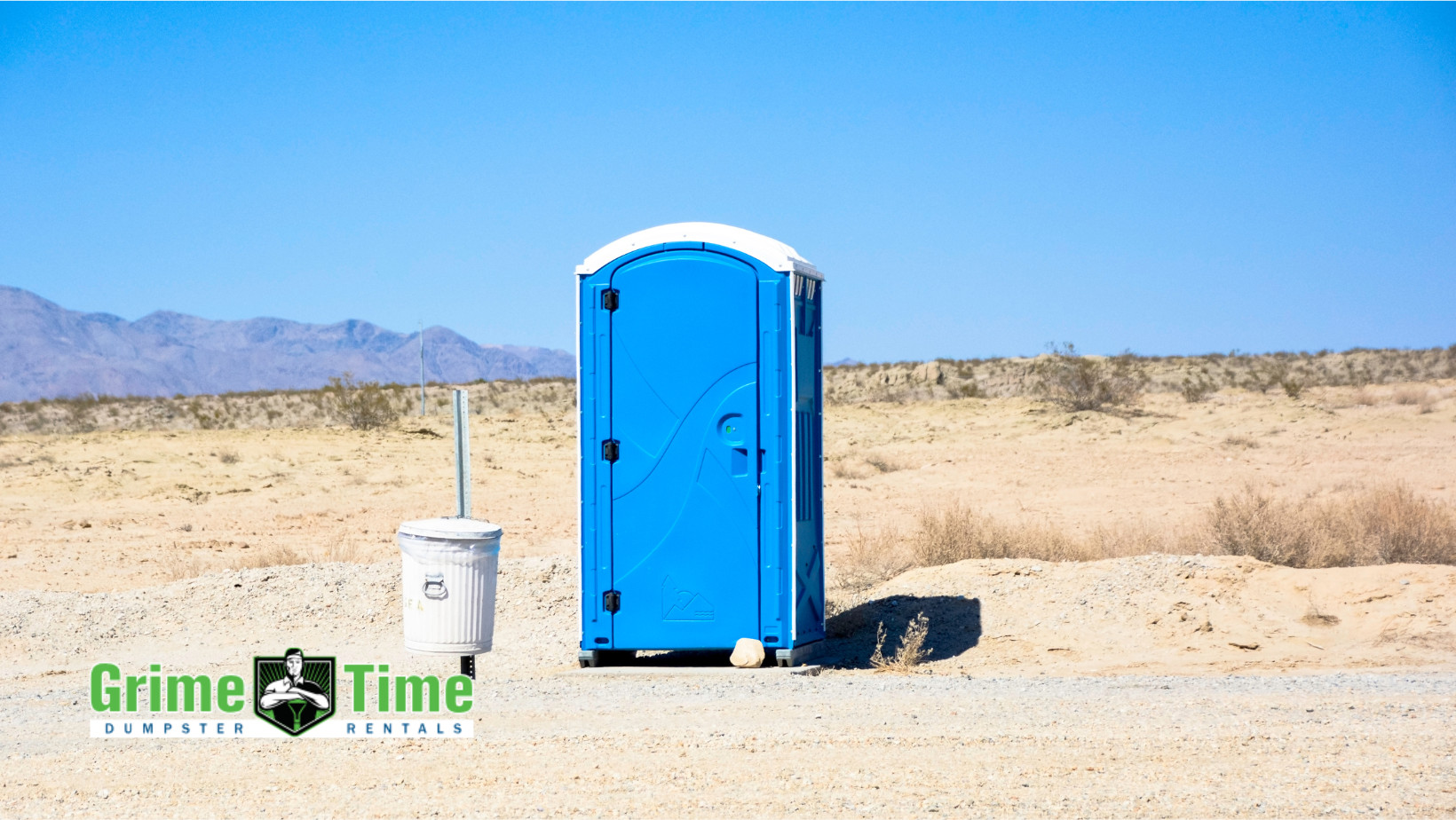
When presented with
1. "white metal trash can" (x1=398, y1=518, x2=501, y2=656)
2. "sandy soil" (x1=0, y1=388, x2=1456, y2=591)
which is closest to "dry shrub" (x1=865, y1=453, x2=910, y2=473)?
"sandy soil" (x1=0, y1=388, x2=1456, y2=591)

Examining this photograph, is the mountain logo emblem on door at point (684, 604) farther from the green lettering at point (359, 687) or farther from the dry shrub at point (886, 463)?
the dry shrub at point (886, 463)

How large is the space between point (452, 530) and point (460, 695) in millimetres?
963

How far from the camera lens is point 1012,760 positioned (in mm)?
6000

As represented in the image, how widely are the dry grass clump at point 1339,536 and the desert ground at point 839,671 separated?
0.45 metres

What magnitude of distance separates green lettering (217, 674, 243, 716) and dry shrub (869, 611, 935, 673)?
13.1 ft

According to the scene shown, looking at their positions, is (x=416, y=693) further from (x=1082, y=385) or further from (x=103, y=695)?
(x=1082, y=385)

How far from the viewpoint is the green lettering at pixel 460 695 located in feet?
23.6

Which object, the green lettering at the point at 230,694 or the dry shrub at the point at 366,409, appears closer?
the green lettering at the point at 230,694

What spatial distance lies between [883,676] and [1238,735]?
8.76ft

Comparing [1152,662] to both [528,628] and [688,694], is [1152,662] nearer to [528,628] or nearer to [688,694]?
[688,694]

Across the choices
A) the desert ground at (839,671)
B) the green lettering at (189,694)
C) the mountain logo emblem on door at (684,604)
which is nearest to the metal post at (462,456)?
the desert ground at (839,671)

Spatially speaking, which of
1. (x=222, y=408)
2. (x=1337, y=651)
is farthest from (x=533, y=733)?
(x=222, y=408)

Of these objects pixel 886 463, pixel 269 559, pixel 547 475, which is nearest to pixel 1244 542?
pixel 269 559

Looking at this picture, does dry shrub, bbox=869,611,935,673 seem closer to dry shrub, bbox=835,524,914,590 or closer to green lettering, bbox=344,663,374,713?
dry shrub, bbox=835,524,914,590
